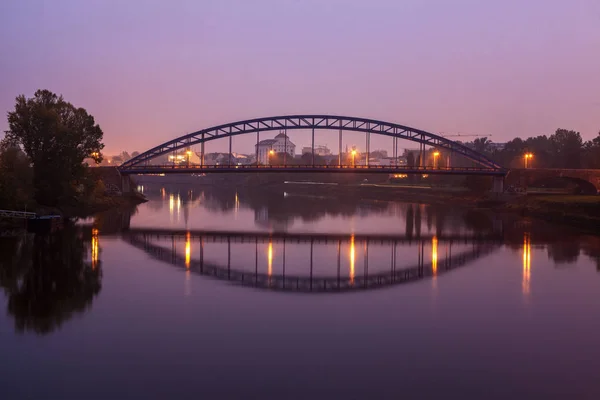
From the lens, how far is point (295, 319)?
1770cm

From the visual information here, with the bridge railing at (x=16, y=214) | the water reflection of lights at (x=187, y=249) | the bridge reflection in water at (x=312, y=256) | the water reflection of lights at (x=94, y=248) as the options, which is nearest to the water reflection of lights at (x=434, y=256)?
the bridge reflection in water at (x=312, y=256)

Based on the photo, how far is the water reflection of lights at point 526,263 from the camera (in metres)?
23.3

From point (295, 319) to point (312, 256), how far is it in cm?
1233

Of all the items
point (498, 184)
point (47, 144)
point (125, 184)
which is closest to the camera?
A: point (47, 144)

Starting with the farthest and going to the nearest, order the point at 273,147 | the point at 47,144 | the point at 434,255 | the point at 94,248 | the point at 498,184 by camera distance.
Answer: the point at 273,147 → the point at 498,184 → the point at 47,144 → the point at 434,255 → the point at 94,248

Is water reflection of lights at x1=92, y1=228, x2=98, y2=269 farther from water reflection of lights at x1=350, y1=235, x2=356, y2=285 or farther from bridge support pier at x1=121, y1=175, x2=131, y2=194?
bridge support pier at x1=121, y1=175, x2=131, y2=194

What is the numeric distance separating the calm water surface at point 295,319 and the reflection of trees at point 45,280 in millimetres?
74

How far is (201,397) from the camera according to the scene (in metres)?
11.9

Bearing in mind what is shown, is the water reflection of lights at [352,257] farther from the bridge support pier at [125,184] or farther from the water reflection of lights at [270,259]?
the bridge support pier at [125,184]

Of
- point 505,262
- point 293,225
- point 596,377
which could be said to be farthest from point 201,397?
point 293,225

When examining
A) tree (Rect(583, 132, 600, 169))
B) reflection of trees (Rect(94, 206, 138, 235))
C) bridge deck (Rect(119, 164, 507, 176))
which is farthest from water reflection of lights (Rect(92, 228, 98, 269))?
tree (Rect(583, 132, 600, 169))

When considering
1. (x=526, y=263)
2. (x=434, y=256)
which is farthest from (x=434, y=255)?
(x=526, y=263)

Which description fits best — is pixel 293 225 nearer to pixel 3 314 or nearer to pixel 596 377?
pixel 3 314

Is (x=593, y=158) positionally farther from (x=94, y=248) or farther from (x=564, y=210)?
(x=94, y=248)
